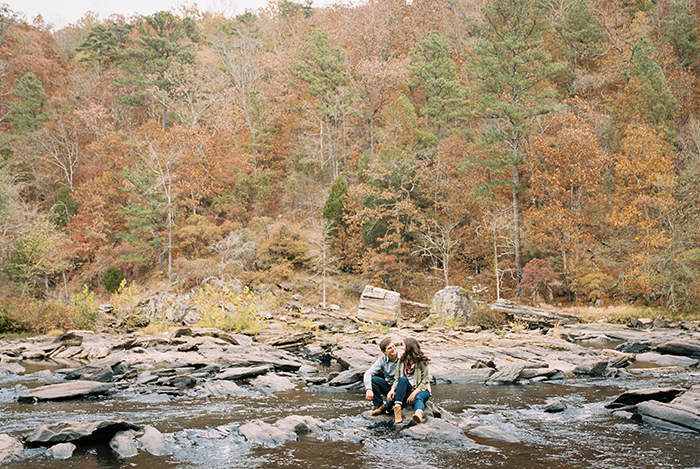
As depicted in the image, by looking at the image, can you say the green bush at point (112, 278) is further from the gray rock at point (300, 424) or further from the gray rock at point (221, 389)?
the gray rock at point (300, 424)

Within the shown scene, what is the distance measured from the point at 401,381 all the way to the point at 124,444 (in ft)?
13.4

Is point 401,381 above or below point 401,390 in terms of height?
above

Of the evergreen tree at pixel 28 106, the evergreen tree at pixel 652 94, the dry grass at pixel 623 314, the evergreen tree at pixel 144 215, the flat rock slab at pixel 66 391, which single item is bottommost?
the dry grass at pixel 623 314

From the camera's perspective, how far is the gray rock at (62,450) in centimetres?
618

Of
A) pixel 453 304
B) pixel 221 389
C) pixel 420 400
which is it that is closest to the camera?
pixel 420 400

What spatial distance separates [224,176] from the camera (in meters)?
38.2

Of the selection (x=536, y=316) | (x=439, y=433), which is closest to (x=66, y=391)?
(x=439, y=433)

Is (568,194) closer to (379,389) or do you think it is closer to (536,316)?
(536,316)

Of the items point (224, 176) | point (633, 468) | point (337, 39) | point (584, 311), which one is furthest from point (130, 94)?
point (633, 468)

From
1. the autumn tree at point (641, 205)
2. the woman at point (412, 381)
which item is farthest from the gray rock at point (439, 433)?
the autumn tree at point (641, 205)

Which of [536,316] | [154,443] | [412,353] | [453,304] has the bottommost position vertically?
[536,316]

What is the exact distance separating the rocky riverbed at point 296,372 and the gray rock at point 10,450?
0.04 ft

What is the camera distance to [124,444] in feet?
21.2

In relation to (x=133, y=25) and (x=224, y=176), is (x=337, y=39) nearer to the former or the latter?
(x=224, y=176)
